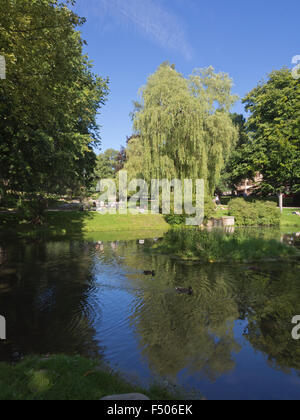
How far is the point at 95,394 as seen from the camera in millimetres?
4016

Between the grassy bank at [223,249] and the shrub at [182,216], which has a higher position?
the shrub at [182,216]

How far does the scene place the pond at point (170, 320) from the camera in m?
5.34

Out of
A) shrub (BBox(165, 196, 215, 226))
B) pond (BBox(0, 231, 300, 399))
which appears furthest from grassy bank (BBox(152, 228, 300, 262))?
shrub (BBox(165, 196, 215, 226))

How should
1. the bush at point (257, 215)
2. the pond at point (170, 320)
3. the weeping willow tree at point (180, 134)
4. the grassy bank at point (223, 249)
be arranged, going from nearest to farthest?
1. the pond at point (170, 320)
2. the grassy bank at point (223, 249)
3. the weeping willow tree at point (180, 134)
4. the bush at point (257, 215)

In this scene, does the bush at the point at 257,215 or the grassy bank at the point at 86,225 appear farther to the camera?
the bush at the point at 257,215

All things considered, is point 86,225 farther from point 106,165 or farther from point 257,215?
point 106,165

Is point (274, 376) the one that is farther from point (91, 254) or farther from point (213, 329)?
point (91, 254)

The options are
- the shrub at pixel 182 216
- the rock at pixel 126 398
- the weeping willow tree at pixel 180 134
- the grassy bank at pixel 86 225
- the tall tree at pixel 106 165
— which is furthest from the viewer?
the tall tree at pixel 106 165

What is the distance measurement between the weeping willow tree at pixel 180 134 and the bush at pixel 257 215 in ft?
19.9

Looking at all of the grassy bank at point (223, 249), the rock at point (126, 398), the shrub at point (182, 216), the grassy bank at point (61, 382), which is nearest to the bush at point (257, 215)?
the shrub at point (182, 216)

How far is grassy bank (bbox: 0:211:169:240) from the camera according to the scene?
25156 millimetres

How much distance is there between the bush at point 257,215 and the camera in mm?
34094

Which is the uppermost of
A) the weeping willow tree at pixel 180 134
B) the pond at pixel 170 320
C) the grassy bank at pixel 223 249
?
the weeping willow tree at pixel 180 134

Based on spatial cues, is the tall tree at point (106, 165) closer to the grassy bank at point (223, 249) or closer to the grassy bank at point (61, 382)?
the grassy bank at point (223, 249)
